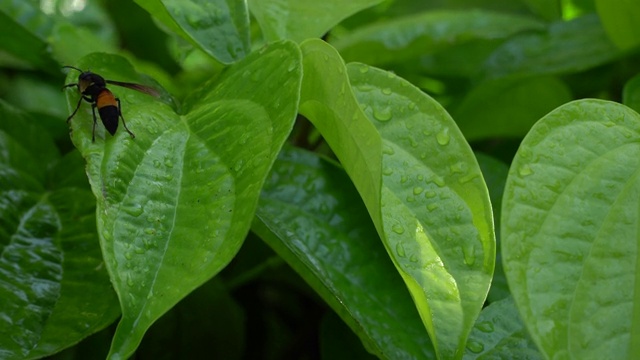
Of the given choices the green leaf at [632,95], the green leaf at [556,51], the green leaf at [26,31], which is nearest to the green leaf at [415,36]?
the green leaf at [556,51]

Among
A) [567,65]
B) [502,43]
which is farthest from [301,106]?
[502,43]

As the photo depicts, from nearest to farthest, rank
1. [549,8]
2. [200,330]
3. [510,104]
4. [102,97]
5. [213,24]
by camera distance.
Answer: [102,97] → [213,24] → [200,330] → [510,104] → [549,8]

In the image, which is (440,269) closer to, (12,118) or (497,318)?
(497,318)

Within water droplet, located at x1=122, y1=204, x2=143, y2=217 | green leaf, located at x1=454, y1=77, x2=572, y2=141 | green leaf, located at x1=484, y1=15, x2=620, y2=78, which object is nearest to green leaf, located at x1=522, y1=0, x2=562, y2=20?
green leaf, located at x1=484, y1=15, x2=620, y2=78

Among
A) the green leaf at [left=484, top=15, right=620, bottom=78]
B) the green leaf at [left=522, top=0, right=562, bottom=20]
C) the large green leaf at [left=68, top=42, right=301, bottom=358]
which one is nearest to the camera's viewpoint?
the large green leaf at [left=68, top=42, right=301, bottom=358]

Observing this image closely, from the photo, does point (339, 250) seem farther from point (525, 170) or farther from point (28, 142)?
point (28, 142)

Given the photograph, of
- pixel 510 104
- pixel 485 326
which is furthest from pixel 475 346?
pixel 510 104

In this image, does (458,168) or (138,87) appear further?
(138,87)

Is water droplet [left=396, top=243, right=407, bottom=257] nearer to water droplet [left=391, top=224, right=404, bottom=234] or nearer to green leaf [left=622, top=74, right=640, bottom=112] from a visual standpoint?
water droplet [left=391, top=224, right=404, bottom=234]
